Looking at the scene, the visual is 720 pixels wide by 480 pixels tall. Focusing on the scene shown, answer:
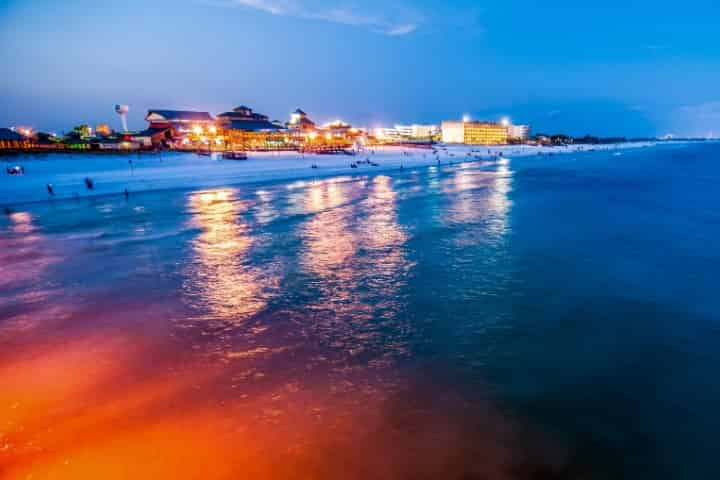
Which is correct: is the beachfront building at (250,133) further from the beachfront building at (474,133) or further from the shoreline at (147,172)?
the beachfront building at (474,133)

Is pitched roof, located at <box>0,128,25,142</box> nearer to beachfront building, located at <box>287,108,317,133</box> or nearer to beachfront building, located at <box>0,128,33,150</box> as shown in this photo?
beachfront building, located at <box>0,128,33,150</box>

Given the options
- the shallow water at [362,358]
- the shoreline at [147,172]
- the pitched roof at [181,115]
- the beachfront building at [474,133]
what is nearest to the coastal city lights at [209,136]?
the pitched roof at [181,115]

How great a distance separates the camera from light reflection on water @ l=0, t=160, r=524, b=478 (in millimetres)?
5023

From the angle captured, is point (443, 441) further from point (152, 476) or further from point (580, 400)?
point (152, 476)

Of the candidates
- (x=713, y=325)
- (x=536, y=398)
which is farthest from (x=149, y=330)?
(x=713, y=325)

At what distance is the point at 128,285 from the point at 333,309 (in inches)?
254

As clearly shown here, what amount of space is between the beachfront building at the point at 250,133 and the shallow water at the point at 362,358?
61630 millimetres

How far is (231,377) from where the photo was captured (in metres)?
6.64

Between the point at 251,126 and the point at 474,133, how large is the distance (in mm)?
122553

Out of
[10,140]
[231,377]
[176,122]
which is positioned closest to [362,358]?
[231,377]

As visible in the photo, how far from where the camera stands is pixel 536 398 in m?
6.11

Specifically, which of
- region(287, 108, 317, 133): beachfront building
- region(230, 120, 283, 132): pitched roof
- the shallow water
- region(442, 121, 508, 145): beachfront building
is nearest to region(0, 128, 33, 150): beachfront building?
region(230, 120, 283, 132): pitched roof

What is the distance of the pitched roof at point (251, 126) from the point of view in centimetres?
7425

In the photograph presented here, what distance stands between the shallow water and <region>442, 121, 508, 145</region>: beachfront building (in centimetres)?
16307
